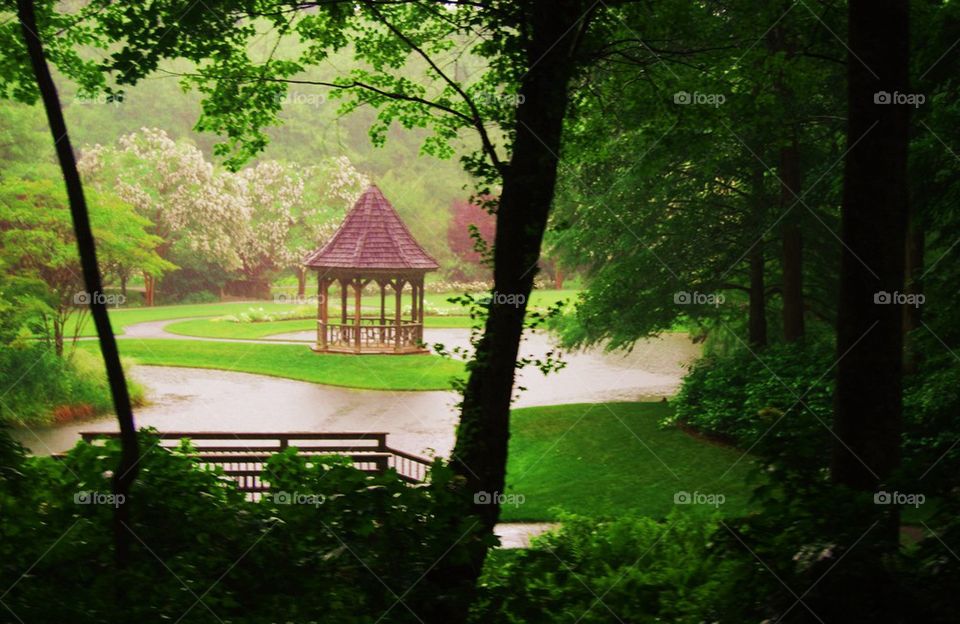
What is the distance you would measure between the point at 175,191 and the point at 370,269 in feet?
9.40

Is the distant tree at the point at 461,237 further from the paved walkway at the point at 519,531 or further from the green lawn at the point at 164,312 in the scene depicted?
the green lawn at the point at 164,312

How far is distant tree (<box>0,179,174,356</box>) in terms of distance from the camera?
1108 cm

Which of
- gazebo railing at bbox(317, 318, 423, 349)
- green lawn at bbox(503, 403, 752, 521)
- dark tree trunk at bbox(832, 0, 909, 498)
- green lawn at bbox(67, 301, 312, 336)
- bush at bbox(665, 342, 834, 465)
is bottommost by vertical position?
green lawn at bbox(503, 403, 752, 521)

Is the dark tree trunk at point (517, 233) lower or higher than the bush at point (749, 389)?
higher

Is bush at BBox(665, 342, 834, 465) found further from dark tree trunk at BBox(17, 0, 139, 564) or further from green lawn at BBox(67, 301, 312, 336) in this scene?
dark tree trunk at BBox(17, 0, 139, 564)

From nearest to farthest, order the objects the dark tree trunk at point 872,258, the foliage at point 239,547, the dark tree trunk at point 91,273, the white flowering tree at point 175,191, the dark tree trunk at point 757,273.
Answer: the foliage at point 239,547 → the dark tree trunk at point 91,273 → the dark tree trunk at point 872,258 → the white flowering tree at point 175,191 → the dark tree trunk at point 757,273

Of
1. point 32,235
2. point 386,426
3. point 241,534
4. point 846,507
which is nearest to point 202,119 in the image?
point 241,534

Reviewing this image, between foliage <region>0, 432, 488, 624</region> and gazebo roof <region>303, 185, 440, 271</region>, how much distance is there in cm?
832

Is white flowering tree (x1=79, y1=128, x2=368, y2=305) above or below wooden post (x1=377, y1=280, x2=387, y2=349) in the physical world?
above

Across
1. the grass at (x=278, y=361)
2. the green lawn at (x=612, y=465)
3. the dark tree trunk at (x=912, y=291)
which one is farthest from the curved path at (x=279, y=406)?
the dark tree trunk at (x=912, y=291)

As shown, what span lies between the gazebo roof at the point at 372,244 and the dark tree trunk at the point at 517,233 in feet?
23.1

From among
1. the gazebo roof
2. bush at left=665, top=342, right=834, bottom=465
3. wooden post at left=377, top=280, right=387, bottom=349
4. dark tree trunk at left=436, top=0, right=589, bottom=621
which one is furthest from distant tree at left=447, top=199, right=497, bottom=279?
dark tree trunk at left=436, top=0, right=589, bottom=621

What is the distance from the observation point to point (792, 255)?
11.5m

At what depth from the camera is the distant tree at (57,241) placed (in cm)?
1108
